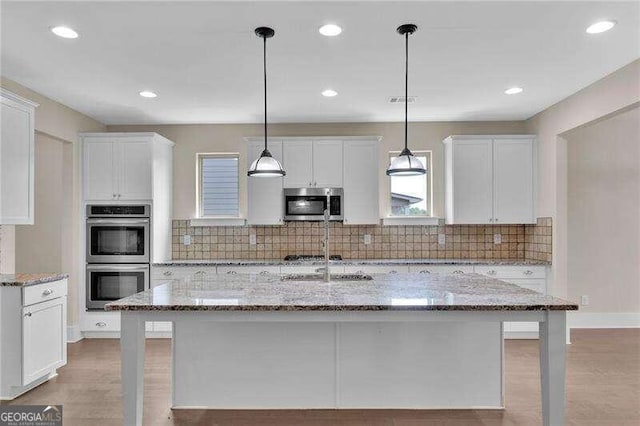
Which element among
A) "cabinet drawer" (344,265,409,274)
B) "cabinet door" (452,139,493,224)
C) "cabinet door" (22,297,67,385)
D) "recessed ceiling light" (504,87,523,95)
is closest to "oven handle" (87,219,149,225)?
"cabinet door" (22,297,67,385)

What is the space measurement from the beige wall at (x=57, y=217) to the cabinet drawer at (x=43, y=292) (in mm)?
1218

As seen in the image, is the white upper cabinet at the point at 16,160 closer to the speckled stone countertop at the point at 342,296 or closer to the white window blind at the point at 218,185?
the speckled stone countertop at the point at 342,296

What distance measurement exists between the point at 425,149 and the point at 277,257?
7.55 ft

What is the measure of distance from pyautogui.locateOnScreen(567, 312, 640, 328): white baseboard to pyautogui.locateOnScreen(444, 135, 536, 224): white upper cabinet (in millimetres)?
1431

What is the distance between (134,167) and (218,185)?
1.04 m

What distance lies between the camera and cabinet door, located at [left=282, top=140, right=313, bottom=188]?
5.02 meters

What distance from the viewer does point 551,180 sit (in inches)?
183

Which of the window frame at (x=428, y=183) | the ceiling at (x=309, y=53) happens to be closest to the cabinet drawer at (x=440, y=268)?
the window frame at (x=428, y=183)

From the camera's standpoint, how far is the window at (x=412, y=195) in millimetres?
5422

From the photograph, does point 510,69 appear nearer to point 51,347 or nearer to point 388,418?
point 388,418

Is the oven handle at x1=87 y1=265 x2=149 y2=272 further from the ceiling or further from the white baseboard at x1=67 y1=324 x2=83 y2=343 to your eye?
the ceiling

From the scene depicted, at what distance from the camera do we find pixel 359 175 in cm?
502

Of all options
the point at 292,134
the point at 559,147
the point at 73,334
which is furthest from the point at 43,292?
the point at 559,147

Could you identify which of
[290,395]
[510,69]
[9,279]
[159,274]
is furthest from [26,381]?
[510,69]
